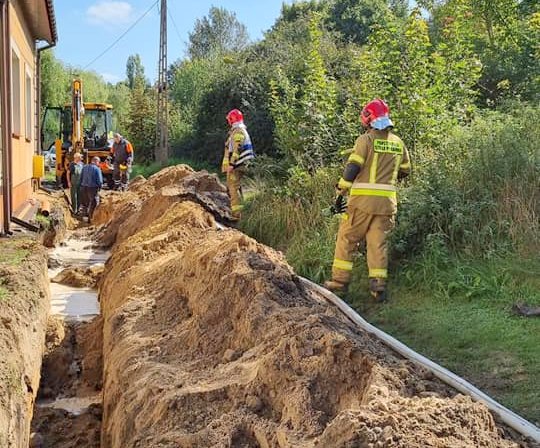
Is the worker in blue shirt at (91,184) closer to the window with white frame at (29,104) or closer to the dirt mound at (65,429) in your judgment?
the window with white frame at (29,104)

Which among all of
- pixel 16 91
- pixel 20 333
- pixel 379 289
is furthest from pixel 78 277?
pixel 379 289

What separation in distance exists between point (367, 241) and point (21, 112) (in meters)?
8.62

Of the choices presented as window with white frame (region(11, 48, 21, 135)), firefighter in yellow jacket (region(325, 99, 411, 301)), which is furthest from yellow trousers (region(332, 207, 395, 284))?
window with white frame (region(11, 48, 21, 135))

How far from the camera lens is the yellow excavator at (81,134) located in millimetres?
19547

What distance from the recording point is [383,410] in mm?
2898

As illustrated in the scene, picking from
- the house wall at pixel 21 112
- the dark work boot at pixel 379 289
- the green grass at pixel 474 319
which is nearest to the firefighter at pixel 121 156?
the house wall at pixel 21 112

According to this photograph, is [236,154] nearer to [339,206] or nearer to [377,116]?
[339,206]

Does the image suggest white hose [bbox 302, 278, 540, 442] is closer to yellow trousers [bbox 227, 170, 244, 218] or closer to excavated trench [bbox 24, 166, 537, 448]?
excavated trench [bbox 24, 166, 537, 448]

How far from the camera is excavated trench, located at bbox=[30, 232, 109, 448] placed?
213 inches

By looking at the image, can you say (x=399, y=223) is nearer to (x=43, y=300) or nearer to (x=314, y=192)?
(x=314, y=192)

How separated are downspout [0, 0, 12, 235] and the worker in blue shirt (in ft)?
24.1

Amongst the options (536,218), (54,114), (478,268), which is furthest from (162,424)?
(54,114)

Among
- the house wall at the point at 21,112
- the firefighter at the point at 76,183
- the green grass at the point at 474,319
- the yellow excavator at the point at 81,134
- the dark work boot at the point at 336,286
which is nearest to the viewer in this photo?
the green grass at the point at 474,319

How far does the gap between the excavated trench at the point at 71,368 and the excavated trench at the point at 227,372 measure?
→ 0.06ft
